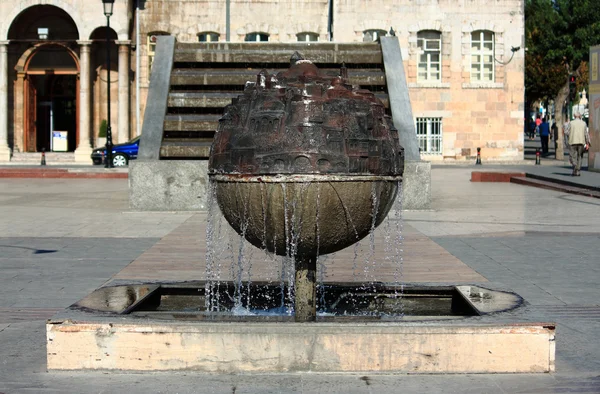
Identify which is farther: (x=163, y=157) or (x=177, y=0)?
(x=177, y=0)

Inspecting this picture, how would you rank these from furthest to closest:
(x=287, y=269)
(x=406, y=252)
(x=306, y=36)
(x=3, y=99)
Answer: (x=306, y=36), (x=3, y=99), (x=406, y=252), (x=287, y=269)

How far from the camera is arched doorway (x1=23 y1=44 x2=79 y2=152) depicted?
4550 cm

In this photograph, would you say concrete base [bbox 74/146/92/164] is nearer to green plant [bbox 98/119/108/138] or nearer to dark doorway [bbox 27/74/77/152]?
green plant [bbox 98/119/108/138]

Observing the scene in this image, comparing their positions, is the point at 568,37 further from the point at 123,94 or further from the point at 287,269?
the point at 287,269

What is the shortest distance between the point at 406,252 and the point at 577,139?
1661 centimetres

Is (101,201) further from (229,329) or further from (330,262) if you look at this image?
(229,329)

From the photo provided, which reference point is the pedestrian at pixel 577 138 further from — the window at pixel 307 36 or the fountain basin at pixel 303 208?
the fountain basin at pixel 303 208

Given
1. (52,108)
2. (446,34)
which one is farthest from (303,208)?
(52,108)

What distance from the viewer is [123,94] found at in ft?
143

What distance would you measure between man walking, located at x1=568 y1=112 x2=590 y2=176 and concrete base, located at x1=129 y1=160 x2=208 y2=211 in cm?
1324

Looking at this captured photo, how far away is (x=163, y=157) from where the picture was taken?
18.5 metres

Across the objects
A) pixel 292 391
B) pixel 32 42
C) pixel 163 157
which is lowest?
pixel 292 391

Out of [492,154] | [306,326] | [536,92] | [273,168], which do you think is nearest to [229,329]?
[306,326]

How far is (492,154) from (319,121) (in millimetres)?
38003
